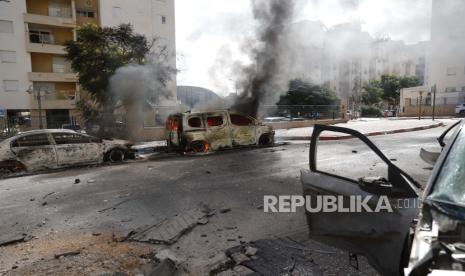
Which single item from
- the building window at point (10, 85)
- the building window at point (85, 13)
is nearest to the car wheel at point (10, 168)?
the building window at point (10, 85)

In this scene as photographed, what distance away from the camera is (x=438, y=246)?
1.62 m

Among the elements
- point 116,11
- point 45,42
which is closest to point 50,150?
point 45,42

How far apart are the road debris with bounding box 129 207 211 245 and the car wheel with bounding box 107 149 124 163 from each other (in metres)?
6.26

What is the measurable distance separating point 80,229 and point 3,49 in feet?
101

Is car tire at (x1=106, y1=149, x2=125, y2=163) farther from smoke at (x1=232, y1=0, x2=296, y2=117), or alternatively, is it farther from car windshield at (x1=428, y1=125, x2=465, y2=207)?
car windshield at (x1=428, y1=125, x2=465, y2=207)

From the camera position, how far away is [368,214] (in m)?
2.22

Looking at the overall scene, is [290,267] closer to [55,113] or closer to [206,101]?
[206,101]

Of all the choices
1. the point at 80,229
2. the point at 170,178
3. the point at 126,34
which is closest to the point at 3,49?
the point at 126,34

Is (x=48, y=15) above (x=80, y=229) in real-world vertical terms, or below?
above

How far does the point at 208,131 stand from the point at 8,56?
85.9 feet

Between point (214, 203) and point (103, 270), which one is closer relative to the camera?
point (103, 270)

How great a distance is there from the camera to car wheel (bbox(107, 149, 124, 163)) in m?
10.3

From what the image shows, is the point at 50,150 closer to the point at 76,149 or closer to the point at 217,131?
the point at 76,149

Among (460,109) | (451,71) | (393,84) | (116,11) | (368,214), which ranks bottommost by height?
(368,214)
